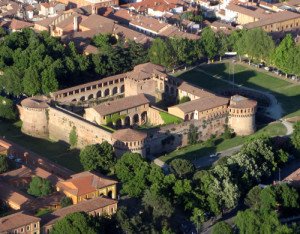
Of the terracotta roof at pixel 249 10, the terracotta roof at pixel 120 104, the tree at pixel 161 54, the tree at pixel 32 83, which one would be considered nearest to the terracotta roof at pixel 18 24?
the tree at pixel 161 54

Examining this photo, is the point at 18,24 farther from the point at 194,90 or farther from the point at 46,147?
the point at 46,147

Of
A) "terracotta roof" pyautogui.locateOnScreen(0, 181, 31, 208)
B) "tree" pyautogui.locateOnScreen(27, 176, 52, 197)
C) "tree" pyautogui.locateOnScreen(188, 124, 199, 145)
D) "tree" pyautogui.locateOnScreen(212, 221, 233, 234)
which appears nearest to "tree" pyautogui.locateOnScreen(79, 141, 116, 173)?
"tree" pyautogui.locateOnScreen(27, 176, 52, 197)

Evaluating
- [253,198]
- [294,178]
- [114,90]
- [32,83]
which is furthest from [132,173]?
[114,90]

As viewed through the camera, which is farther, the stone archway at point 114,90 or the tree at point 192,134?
the stone archway at point 114,90

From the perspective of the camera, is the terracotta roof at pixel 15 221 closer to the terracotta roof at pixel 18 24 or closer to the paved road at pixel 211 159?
the paved road at pixel 211 159

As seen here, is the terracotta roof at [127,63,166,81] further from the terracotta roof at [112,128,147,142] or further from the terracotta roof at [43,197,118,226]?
the terracotta roof at [43,197,118,226]
